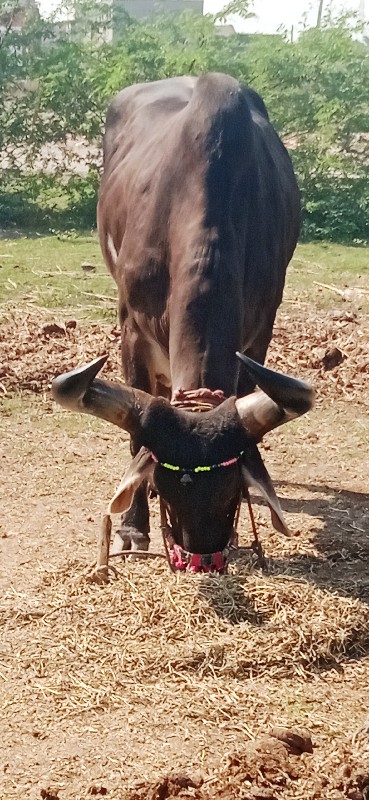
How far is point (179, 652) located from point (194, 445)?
37.8 inches

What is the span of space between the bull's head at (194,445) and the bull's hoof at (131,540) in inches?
49.2

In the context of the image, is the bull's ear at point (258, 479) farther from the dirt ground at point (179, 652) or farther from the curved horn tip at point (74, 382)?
the curved horn tip at point (74, 382)

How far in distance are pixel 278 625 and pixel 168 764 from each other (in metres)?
1.22

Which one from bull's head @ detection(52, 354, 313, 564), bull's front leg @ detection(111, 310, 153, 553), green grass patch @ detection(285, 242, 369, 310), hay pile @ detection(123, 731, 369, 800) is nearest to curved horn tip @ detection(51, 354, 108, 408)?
bull's head @ detection(52, 354, 313, 564)

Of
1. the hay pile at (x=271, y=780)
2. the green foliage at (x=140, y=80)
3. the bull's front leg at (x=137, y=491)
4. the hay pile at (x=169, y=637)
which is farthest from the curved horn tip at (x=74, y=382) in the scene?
the green foliage at (x=140, y=80)

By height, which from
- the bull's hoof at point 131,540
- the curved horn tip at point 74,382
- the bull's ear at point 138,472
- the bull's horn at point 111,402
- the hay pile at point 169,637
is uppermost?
the curved horn tip at point 74,382

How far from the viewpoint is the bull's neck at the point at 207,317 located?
5633mm

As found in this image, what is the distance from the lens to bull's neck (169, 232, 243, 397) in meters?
5.63

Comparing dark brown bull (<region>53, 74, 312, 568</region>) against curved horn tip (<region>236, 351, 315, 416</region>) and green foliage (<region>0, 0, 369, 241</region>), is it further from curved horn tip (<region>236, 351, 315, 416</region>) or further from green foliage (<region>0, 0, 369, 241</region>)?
green foliage (<region>0, 0, 369, 241</region>)

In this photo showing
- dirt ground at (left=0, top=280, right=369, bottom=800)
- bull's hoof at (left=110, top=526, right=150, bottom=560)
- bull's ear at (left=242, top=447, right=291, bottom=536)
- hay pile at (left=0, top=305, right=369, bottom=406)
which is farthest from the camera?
hay pile at (left=0, top=305, right=369, bottom=406)

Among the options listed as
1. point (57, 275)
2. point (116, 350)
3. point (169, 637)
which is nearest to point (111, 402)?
point (169, 637)

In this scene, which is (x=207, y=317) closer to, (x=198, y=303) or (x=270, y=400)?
(x=198, y=303)

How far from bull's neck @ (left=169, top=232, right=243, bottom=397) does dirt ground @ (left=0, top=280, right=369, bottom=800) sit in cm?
105

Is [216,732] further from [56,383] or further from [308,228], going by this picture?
[308,228]
